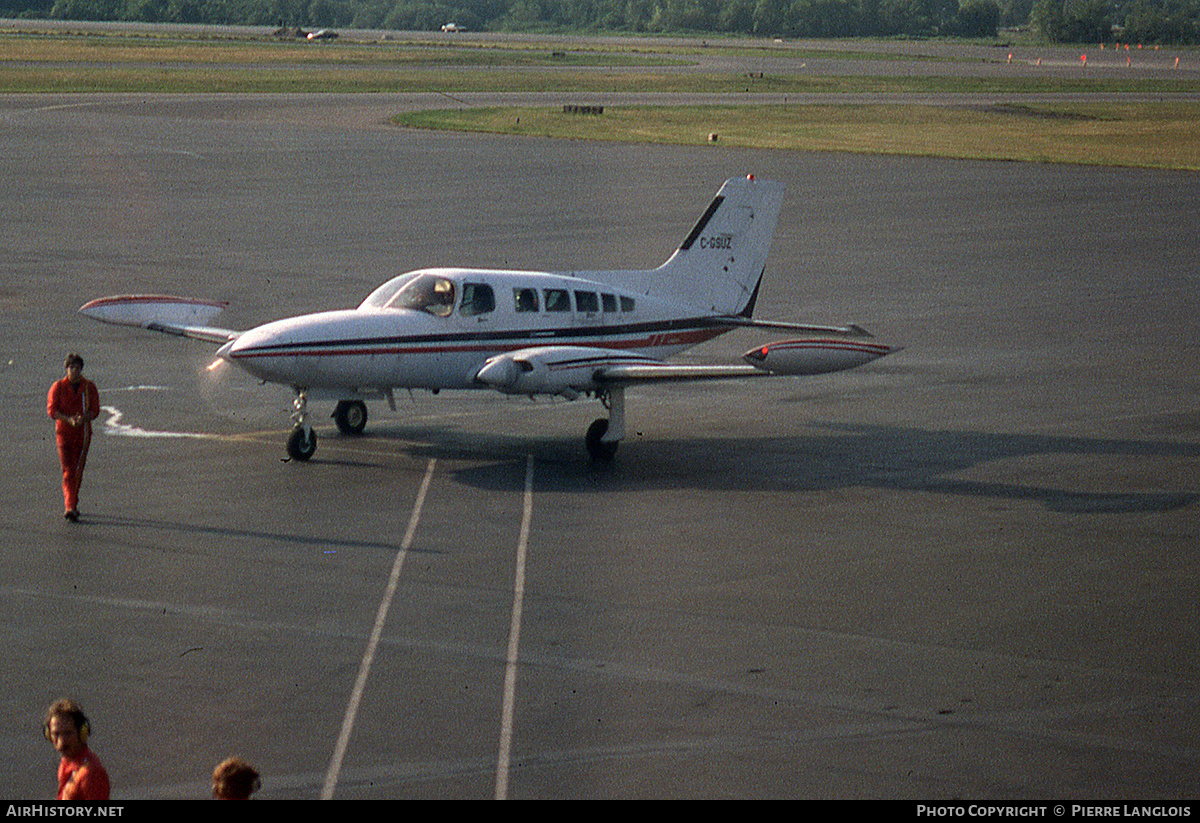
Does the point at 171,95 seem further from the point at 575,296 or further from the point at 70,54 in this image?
the point at 575,296

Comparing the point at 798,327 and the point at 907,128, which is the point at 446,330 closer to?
the point at 798,327

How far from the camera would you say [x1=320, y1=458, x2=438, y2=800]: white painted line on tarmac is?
13062 mm

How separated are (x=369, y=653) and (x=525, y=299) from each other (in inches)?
394

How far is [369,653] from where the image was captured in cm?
1590

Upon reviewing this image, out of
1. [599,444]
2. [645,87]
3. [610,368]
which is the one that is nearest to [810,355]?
[610,368]

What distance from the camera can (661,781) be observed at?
42.3 feet

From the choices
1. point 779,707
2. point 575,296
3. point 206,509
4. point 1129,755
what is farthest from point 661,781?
point 575,296

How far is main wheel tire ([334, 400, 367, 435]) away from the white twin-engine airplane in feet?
0.05

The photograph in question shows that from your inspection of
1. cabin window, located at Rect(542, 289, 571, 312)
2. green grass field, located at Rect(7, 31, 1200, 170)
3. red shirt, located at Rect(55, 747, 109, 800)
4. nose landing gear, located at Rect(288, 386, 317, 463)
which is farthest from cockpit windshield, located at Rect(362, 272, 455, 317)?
green grass field, located at Rect(7, 31, 1200, 170)

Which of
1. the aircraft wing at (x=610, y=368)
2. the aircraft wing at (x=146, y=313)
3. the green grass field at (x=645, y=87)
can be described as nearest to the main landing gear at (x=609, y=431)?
the aircraft wing at (x=610, y=368)

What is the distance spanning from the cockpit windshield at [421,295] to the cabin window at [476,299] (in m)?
0.18

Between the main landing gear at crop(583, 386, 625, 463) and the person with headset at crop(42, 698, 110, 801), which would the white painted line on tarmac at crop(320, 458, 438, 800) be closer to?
the main landing gear at crop(583, 386, 625, 463)

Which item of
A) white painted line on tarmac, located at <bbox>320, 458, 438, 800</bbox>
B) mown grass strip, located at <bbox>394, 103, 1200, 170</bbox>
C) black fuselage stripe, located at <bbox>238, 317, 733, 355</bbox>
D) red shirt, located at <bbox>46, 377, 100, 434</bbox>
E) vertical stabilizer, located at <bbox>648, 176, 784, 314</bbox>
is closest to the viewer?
white painted line on tarmac, located at <bbox>320, 458, 438, 800</bbox>

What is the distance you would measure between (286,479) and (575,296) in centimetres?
536
